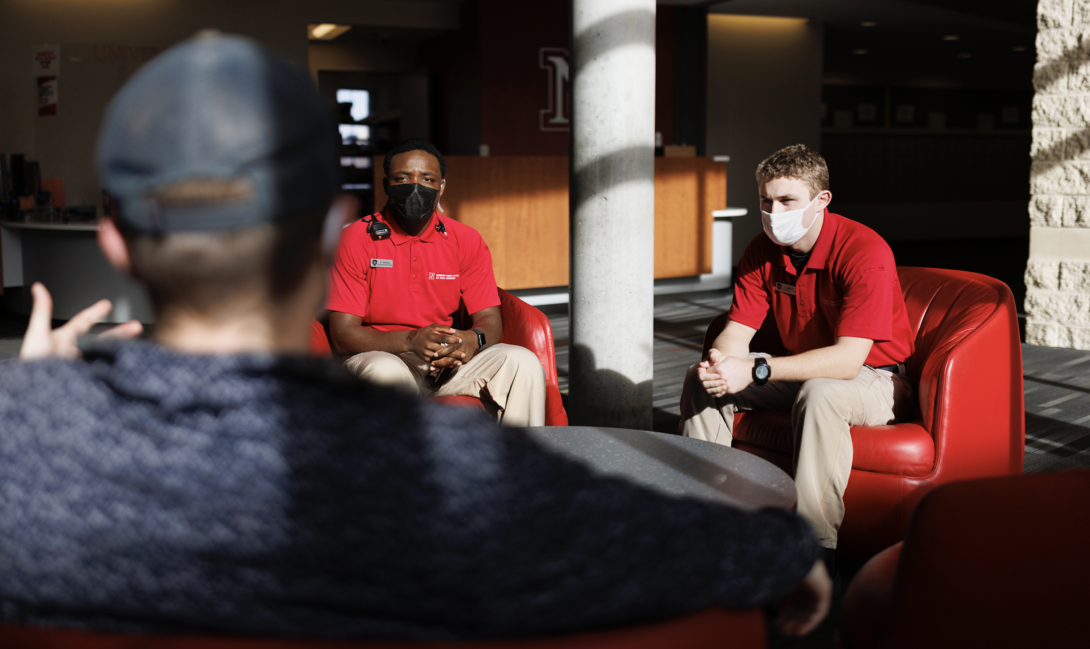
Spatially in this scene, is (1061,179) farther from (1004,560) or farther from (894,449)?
(1004,560)

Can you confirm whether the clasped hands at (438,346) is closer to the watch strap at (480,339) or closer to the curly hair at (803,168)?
the watch strap at (480,339)

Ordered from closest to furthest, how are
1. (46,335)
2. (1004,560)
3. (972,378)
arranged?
(46,335) → (1004,560) → (972,378)

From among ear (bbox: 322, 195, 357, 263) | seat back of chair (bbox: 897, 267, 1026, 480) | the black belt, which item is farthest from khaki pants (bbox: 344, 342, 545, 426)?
ear (bbox: 322, 195, 357, 263)

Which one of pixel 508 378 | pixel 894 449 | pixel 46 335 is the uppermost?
pixel 46 335

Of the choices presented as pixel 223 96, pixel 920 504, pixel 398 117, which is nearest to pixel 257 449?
pixel 223 96

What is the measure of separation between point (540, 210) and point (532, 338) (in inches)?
190

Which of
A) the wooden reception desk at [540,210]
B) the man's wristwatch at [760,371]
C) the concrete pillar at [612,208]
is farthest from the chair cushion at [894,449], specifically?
the wooden reception desk at [540,210]

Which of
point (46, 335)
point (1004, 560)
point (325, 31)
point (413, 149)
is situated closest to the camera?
point (46, 335)

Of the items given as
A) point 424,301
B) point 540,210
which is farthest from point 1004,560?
point 540,210

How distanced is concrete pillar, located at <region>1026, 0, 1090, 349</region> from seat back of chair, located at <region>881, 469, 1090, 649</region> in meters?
5.10

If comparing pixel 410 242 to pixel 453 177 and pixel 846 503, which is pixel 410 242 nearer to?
pixel 846 503

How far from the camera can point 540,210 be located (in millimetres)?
7703

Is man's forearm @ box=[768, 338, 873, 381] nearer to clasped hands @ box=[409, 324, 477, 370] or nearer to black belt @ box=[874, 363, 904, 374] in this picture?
black belt @ box=[874, 363, 904, 374]

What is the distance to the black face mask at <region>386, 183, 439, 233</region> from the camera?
3002 millimetres
